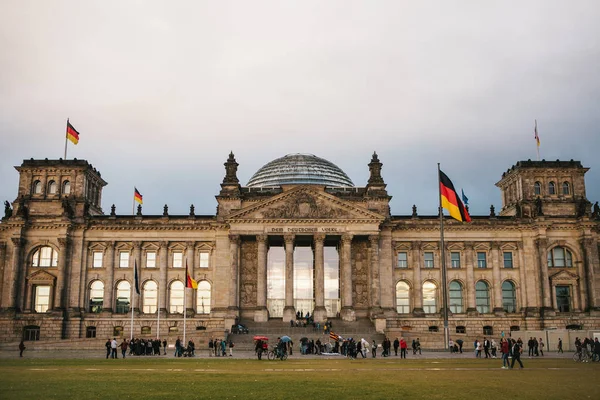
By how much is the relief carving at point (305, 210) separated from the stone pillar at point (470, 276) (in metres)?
16.6

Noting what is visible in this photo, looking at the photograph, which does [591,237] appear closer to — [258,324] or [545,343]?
[545,343]

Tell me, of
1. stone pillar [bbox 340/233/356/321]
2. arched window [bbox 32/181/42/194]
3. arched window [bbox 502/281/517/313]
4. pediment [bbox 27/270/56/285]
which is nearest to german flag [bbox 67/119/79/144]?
arched window [bbox 32/181/42/194]

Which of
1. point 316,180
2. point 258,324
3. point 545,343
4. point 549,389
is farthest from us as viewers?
point 316,180

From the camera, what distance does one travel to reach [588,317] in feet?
264

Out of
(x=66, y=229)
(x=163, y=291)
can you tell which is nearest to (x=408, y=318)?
(x=163, y=291)

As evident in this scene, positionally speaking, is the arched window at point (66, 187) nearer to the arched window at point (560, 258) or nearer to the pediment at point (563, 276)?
the arched window at point (560, 258)

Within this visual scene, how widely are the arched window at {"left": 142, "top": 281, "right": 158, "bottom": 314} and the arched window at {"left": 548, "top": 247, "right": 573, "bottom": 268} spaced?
49860 millimetres

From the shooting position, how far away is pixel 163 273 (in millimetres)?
82562

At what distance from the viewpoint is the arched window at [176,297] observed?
271 feet

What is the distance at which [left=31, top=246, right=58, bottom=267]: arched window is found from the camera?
82.3 metres

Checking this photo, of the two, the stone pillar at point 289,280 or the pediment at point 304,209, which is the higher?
the pediment at point 304,209

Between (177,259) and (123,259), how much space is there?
6796 millimetres

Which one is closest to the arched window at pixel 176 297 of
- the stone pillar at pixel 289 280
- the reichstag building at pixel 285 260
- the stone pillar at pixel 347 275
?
the reichstag building at pixel 285 260

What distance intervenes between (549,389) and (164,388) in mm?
15817
